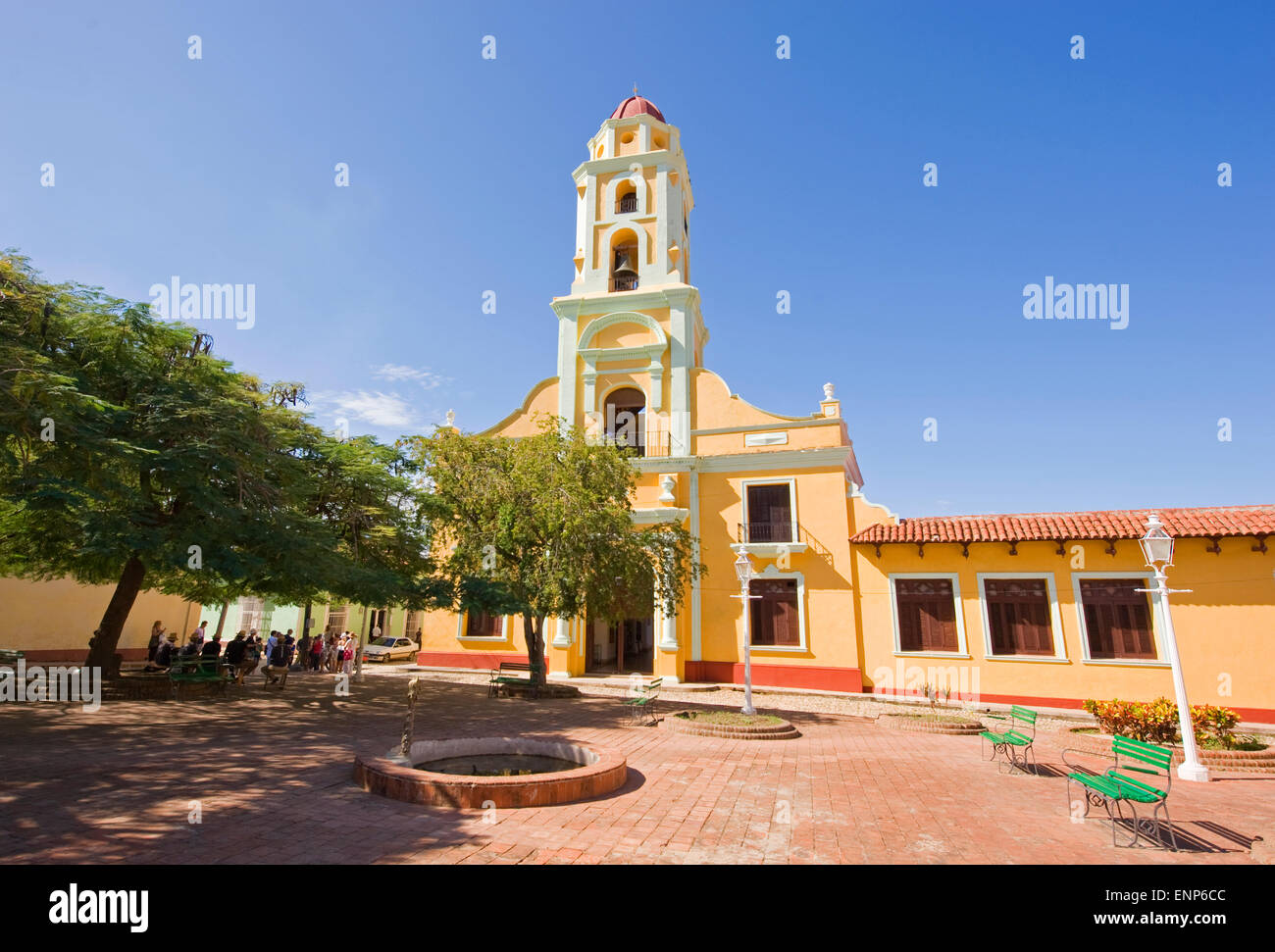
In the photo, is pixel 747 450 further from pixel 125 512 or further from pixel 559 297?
pixel 125 512

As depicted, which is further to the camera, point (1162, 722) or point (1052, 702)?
point (1052, 702)

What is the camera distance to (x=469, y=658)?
20.8 m

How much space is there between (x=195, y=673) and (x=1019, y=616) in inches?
798

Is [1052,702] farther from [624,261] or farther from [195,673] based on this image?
[195,673]

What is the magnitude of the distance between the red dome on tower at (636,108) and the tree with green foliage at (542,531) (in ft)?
54.9

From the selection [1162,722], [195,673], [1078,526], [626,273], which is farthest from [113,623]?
[1078,526]

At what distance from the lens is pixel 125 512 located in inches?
419

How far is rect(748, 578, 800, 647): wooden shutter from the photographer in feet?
Result: 61.5


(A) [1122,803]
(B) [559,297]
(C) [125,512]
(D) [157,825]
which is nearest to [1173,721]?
(A) [1122,803]

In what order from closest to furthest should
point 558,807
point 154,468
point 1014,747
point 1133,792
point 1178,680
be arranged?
point 1133,792 < point 558,807 < point 1178,680 < point 1014,747 < point 154,468

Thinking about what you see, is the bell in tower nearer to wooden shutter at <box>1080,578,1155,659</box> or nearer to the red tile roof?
the red tile roof

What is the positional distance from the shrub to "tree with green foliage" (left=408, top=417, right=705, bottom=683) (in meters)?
8.72

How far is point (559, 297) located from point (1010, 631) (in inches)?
712

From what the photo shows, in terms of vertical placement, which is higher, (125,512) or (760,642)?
(125,512)
